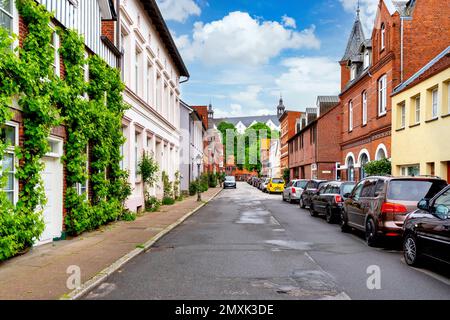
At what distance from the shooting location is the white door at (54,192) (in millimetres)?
10250

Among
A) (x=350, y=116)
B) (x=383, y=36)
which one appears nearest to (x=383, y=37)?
(x=383, y=36)

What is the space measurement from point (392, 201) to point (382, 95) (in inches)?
665

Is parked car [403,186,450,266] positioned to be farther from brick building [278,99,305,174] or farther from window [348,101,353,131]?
brick building [278,99,305,174]

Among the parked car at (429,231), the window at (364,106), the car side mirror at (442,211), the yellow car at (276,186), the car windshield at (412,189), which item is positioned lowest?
the yellow car at (276,186)

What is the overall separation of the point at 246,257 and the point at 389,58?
61.6ft

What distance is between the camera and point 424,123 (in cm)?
1883

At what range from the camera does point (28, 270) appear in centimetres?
718

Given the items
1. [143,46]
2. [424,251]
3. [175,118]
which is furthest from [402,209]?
[175,118]

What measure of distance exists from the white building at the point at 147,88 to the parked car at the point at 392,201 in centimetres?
875

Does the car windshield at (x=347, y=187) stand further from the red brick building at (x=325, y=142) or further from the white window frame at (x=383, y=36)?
the red brick building at (x=325, y=142)

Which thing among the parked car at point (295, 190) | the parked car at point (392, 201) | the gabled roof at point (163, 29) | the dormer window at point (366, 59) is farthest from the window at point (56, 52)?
the dormer window at point (366, 59)

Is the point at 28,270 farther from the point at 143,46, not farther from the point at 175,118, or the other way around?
the point at 175,118

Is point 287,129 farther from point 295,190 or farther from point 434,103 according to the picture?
point 434,103

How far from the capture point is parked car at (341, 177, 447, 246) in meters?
9.78
